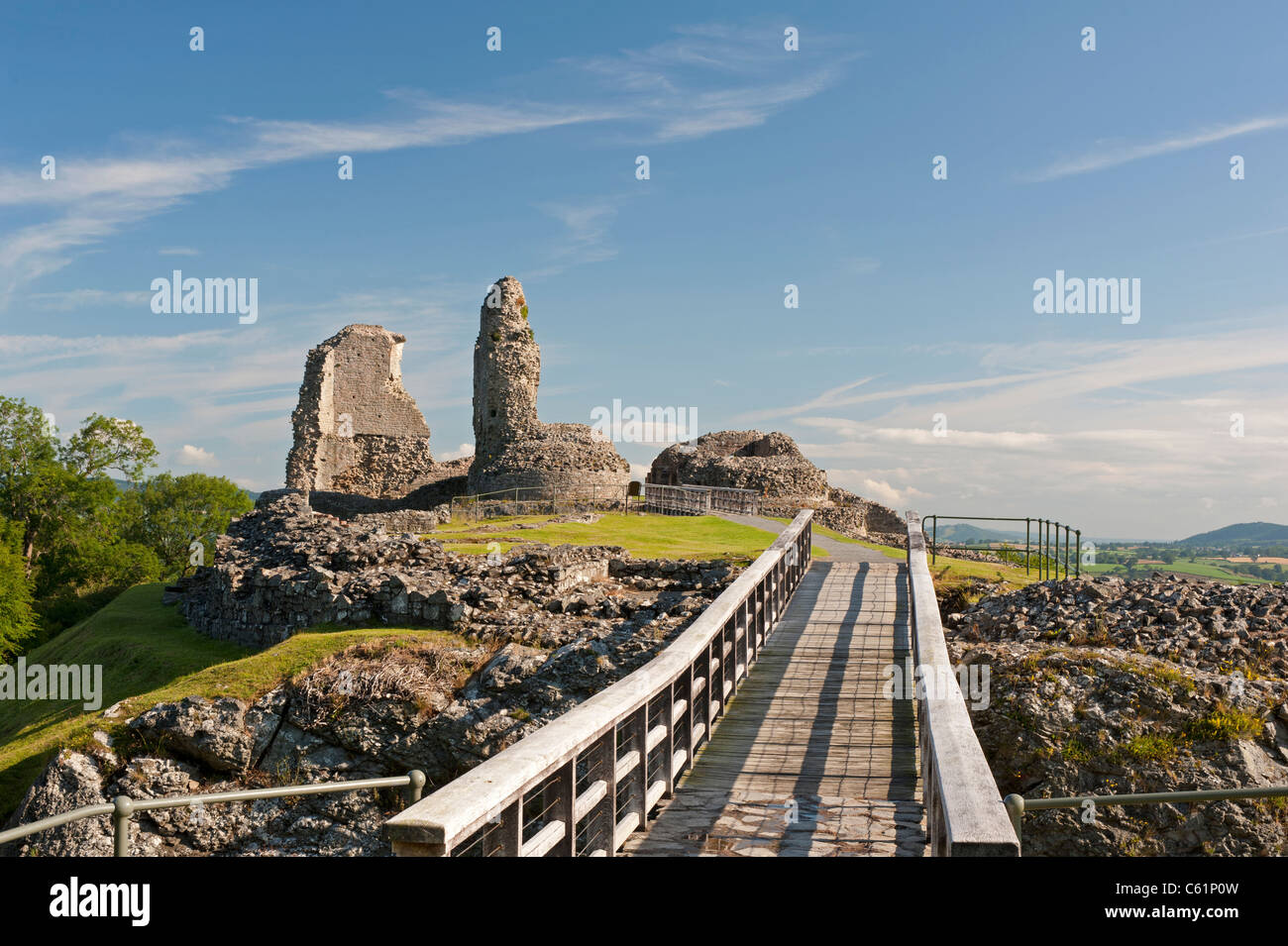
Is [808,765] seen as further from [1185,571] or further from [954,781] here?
[1185,571]

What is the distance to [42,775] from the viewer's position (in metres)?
11.8

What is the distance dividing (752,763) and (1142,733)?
376cm

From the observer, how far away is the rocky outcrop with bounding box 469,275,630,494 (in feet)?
135

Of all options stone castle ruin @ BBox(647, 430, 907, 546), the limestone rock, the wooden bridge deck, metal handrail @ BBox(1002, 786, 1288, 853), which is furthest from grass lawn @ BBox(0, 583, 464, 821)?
stone castle ruin @ BBox(647, 430, 907, 546)

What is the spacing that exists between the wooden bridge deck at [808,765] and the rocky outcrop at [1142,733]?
111 cm

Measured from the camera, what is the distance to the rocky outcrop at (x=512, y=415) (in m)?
41.1

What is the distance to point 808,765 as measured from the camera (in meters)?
7.18

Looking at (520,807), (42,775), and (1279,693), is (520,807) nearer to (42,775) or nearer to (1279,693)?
(1279,693)

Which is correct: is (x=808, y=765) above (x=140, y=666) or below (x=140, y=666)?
above

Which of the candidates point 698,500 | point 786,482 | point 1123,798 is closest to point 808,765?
point 1123,798

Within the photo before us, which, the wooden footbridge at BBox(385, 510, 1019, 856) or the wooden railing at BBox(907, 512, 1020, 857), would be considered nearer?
the wooden railing at BBox(907, 512, 1020, 857)

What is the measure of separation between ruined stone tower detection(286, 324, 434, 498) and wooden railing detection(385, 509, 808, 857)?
41.7 meters

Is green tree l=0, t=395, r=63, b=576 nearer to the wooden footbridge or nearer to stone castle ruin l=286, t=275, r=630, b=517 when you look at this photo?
stone castle ruin l=286, t=275, r=630, b=517
